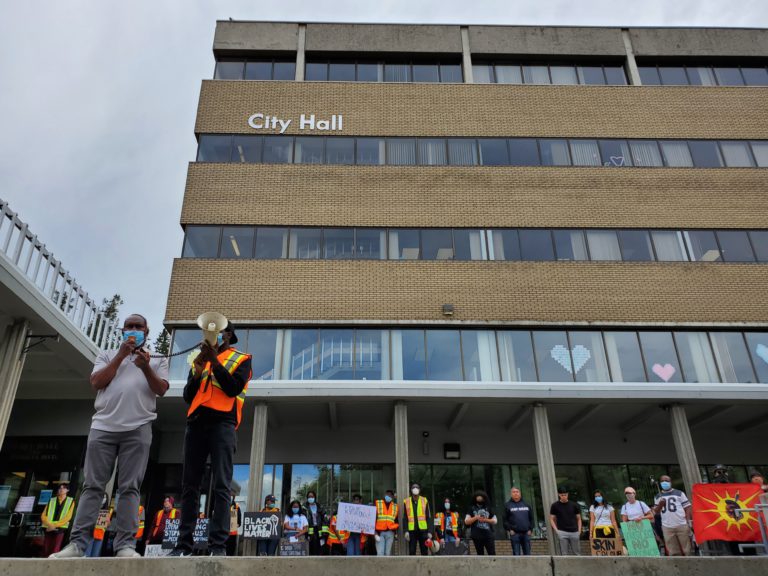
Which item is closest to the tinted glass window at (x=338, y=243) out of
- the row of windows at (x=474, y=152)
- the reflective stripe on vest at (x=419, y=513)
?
the row of windows at (x=474, y=152)

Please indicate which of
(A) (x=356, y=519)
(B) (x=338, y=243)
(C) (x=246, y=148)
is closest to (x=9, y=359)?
(A) (x=356, y=519)

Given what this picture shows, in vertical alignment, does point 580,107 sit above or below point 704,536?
above

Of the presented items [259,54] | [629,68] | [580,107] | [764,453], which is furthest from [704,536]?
[259,54]

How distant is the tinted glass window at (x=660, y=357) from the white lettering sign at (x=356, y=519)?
899cm

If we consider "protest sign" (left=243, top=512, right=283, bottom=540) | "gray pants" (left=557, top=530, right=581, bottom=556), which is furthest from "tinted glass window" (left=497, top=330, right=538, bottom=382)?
"protest sign" (left=243, top=512, right=283, bottom=540)

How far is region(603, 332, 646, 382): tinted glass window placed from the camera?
16234 millimetres

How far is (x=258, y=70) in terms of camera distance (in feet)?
69.8

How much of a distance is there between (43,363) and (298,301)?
663cm

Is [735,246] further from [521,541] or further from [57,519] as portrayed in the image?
[57,519]

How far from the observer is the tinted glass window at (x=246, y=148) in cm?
1930

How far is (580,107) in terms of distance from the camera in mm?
20469

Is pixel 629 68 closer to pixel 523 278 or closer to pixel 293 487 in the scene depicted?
pixel 523 278

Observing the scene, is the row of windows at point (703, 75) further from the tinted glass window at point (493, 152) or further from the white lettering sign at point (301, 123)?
the white lettering sign at point (301, 123)

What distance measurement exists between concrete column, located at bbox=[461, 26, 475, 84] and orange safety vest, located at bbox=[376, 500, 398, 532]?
1515 centimetres
